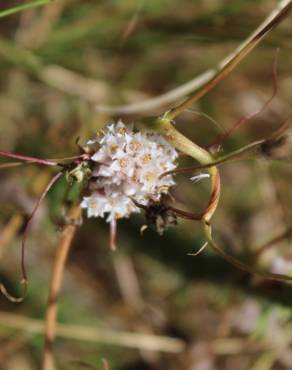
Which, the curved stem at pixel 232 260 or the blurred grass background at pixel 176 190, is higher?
the blurred grass background at pixel 176 190

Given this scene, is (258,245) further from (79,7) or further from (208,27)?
(79,7)

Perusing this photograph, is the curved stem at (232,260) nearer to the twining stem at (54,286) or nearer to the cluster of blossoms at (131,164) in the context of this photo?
the cluster of blossoms at (131,164)

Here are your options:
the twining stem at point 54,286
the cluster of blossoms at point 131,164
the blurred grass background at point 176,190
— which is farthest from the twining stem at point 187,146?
the blurred grass background at point 176,190

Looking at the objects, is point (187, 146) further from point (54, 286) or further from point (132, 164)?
point (54, 286)

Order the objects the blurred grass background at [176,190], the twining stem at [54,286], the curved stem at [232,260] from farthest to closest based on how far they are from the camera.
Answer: the blurred grass background at [176,190] < the twining stem at [54,286] < the curved stem at [232,260]

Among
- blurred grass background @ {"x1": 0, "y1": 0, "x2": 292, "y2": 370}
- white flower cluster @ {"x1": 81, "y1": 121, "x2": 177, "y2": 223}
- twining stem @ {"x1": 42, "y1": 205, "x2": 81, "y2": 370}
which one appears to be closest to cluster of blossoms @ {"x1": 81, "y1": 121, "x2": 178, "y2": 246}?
white flower cluster @ {"x1": 81, "y1": 121, "x2": 177, "y2": 223}

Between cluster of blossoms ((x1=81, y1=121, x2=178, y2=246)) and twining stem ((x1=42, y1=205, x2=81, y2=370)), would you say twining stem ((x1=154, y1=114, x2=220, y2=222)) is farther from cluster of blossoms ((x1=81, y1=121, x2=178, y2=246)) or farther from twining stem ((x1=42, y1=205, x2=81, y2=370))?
twining stem ((x1=42, y1=205, x2=81, y2=370))

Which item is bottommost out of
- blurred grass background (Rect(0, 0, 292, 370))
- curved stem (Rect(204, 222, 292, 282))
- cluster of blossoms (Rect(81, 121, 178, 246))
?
curved stem (Rect(204, 222, 292, 282))
